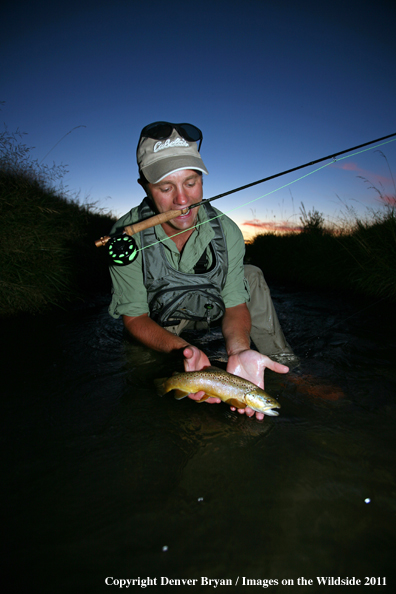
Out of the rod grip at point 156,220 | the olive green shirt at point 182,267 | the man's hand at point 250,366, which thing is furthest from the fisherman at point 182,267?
the man's hand at point 250,366

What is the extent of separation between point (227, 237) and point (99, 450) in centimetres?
269

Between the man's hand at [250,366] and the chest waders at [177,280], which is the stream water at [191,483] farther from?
the chest waders at [177,280]

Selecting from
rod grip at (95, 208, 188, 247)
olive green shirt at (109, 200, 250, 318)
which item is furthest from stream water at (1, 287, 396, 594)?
rod grip at (95, 208, 188, 247)

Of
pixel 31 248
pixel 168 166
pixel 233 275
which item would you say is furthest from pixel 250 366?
pixel 31 248

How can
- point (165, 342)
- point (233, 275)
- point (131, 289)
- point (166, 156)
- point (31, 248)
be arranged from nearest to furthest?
point (165, 342), point (166, 156), point (131, 289), point (233, 275), point (31, 248)

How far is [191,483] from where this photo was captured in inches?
77.7

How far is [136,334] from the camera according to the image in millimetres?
3492

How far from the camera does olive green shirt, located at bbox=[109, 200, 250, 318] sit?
3623 millimetres

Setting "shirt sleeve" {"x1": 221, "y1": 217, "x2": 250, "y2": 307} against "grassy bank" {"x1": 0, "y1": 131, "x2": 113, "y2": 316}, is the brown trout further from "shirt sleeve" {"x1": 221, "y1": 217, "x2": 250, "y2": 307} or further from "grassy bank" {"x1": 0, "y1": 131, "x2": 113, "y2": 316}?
"grassy bank" {"x1": 0, "y1": 131, "x2": 113, "y2": 316}

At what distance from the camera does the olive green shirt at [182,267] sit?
143 inches

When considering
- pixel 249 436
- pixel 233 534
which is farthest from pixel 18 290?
pixel 233 534

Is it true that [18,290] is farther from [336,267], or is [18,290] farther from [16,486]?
[336,267]

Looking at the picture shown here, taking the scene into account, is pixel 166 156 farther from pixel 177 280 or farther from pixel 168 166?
pixel 177 280

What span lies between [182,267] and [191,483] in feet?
7.76
